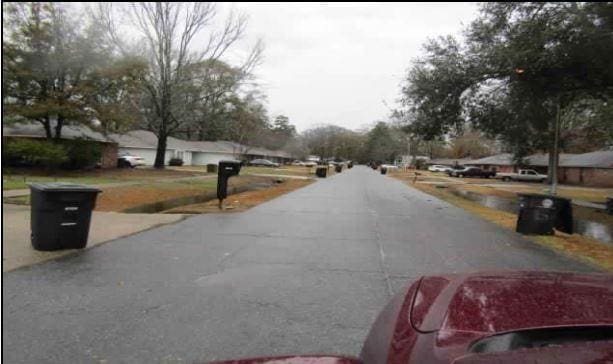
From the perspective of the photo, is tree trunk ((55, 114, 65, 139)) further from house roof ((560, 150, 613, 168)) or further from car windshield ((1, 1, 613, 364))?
house roof ((560, 150, 613, 168))

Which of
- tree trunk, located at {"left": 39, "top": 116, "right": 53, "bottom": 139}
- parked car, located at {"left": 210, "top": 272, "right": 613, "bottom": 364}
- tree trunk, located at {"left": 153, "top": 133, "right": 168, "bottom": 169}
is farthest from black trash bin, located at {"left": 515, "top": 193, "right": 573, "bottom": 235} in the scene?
tree trunk, located at {"left": 153, "top": 133, "right": 168, "bottom": 169}

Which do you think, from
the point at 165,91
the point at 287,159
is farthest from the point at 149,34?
the point at 287,159

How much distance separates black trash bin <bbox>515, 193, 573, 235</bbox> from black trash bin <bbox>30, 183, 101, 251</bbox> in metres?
9.67

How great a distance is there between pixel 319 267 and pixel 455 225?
6.96 m

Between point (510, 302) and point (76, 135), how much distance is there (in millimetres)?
38565

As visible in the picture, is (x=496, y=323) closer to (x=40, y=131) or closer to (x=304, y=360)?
(x=304, y=360)

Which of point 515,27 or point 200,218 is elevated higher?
point 515,27

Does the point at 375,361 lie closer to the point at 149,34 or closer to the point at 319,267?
the point at 319,267

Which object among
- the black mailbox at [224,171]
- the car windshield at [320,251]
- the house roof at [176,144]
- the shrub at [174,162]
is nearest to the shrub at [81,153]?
the car windshield at [320,251]

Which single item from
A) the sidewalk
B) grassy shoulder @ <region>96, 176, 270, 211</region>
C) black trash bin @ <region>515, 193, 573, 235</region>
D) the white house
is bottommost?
grassy shoulder @ <region>96, 176, 270, 211</region>

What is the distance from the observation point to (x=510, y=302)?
1.90m

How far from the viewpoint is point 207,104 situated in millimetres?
44000

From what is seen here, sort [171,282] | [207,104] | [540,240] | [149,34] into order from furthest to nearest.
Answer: [207,104] < [149,34] < [540,240] < [171,282]

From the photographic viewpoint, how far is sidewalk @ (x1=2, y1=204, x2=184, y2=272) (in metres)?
7.24
